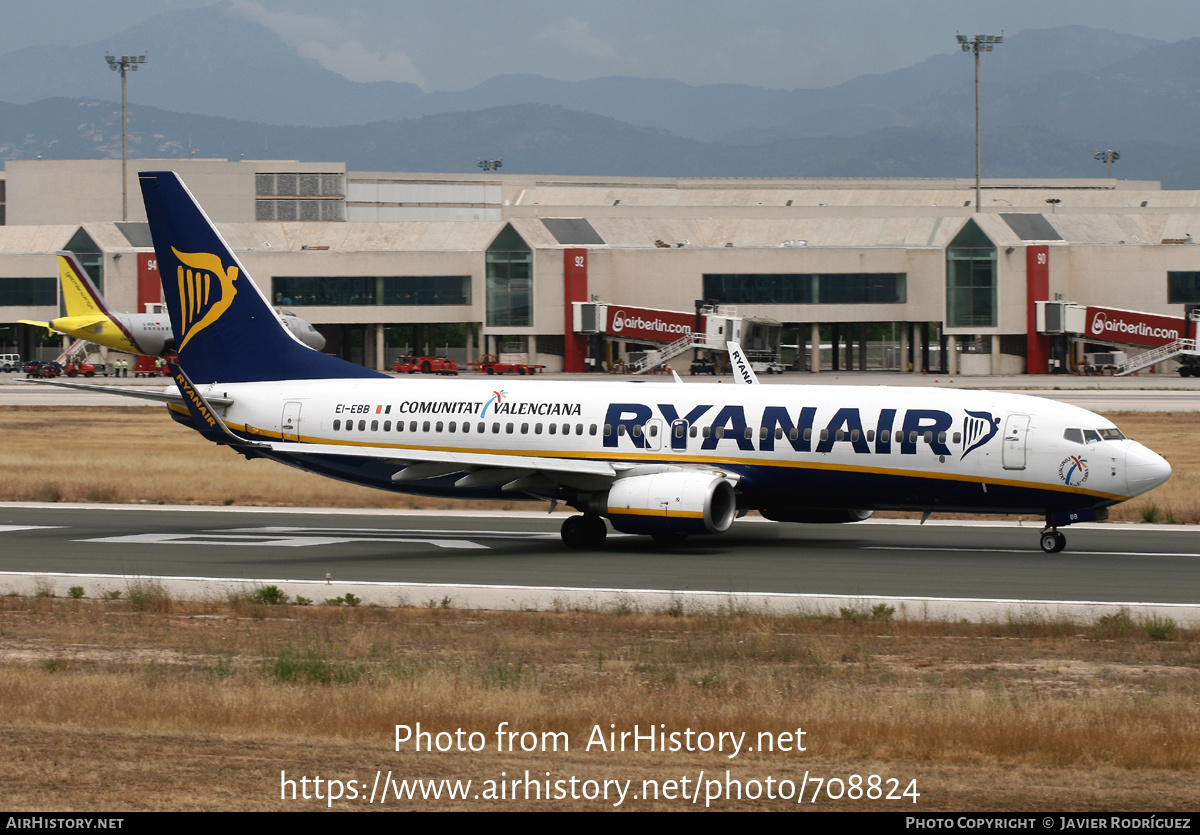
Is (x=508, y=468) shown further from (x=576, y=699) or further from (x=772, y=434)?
(x=576, y=699)

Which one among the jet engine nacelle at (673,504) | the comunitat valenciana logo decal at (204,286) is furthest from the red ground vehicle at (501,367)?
the jet engine nacelle at (673,504)

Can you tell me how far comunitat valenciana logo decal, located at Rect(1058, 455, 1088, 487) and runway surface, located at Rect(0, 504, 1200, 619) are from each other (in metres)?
1.75

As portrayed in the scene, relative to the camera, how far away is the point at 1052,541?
33.9m

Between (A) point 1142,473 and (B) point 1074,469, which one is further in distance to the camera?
(B) point 1074,469

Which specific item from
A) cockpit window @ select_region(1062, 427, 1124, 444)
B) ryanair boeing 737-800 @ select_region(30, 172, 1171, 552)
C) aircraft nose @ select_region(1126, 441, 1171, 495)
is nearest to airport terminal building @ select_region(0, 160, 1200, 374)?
ryanair boeing 737-800 @ select_region(30, 172, 1171, 552)

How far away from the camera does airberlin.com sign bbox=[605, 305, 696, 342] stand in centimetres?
12794

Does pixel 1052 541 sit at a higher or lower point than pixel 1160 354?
lower

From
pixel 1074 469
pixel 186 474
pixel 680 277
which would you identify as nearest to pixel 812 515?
pixel 1074 469

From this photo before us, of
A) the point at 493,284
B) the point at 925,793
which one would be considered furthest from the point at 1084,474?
the point at 493,284

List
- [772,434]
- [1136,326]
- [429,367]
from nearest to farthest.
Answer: [772,434]
[1136,326]
[429,367]

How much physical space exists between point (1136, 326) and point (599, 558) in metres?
96.3

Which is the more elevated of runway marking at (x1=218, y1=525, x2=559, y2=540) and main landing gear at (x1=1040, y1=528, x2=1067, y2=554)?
main landing gear at (x1=1040, y1=528, x2=1067, y2=554)

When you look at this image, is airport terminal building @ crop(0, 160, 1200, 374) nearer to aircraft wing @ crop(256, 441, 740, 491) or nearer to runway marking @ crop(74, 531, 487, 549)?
runway marking @ crop(74, 531, 487, 549)

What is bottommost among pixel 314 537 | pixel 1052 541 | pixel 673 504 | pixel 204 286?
pixel 314 537
